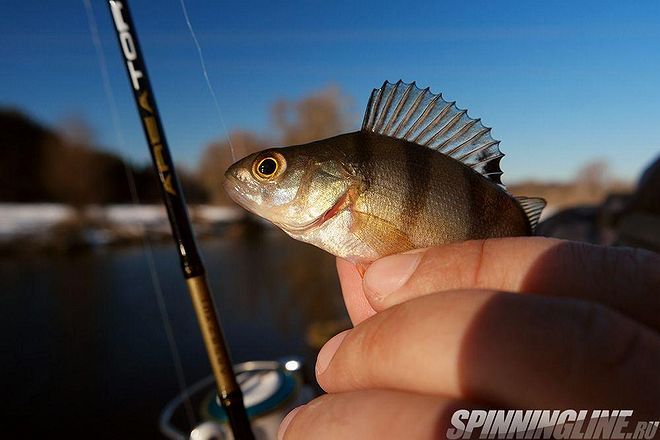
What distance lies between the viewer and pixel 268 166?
4.38 feet

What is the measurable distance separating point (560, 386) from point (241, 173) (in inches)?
39.8

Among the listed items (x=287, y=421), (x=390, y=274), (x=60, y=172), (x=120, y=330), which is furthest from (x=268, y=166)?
(x=60, y=172)

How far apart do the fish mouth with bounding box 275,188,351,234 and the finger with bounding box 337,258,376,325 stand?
16 centimetres

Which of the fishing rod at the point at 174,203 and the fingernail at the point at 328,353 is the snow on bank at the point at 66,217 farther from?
the fingernail at the point at 328,353

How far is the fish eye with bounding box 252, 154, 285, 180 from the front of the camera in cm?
133

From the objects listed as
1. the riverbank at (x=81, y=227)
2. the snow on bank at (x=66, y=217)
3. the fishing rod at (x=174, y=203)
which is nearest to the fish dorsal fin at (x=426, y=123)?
the fishing rod at (x=174, y=203)

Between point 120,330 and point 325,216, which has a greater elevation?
point 325,216

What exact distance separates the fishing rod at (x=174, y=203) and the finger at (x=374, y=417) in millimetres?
894

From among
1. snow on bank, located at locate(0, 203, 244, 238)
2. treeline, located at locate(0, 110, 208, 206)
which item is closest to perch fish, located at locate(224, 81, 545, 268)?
snow on bank, located at locate(0, 203, 244, 238)

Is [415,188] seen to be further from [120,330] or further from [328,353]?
→ [120,330]

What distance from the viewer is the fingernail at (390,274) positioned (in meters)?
0.99

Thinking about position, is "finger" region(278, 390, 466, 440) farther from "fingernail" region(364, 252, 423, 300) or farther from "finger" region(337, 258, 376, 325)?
"finger" region(337, 258, 376, 325)

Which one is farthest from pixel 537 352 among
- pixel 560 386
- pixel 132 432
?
pixel 132 432

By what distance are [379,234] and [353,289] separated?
289 millimetres
